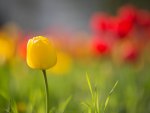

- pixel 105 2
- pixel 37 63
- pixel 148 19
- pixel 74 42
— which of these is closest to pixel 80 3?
pixel 105 2

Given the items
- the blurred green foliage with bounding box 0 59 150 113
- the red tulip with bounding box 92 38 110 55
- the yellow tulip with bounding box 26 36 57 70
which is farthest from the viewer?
the red tulip with bounding box 92 38 110 55

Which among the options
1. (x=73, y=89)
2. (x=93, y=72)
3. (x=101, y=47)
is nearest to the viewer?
(x=73, y=89)

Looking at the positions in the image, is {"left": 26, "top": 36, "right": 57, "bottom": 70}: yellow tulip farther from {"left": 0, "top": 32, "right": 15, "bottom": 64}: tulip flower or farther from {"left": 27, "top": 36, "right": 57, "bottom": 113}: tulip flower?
{"left": 0, "top": 32, "right": 15, "bottom": 64}: tulip flower

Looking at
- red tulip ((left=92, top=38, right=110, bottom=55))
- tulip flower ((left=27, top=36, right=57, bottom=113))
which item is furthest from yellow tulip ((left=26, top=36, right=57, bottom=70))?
red tulip ((left=92, top=38, right=110, bottom=55))

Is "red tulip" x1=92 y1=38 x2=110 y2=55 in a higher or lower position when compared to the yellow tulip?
lower

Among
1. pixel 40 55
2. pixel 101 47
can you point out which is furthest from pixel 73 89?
pixel 40 55

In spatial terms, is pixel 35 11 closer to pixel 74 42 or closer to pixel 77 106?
pixel 74 42

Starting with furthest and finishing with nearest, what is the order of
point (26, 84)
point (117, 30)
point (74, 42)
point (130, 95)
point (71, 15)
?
point (71, 15) < point (74, 42) < point (117, 30) < point (26, 84) < point (130, 95)

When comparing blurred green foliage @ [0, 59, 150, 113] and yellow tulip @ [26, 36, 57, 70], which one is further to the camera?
blurred green foliage @ [0, 59, 150, 113]

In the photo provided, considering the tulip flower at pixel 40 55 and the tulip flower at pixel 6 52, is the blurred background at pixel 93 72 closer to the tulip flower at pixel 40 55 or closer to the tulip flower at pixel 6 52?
the tulip flower at pixel 6 52

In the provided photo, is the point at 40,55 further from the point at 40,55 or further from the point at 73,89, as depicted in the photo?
the point at 73,89

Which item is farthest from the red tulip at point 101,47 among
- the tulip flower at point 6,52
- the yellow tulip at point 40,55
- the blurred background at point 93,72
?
the yellow tulip at point 40,55
